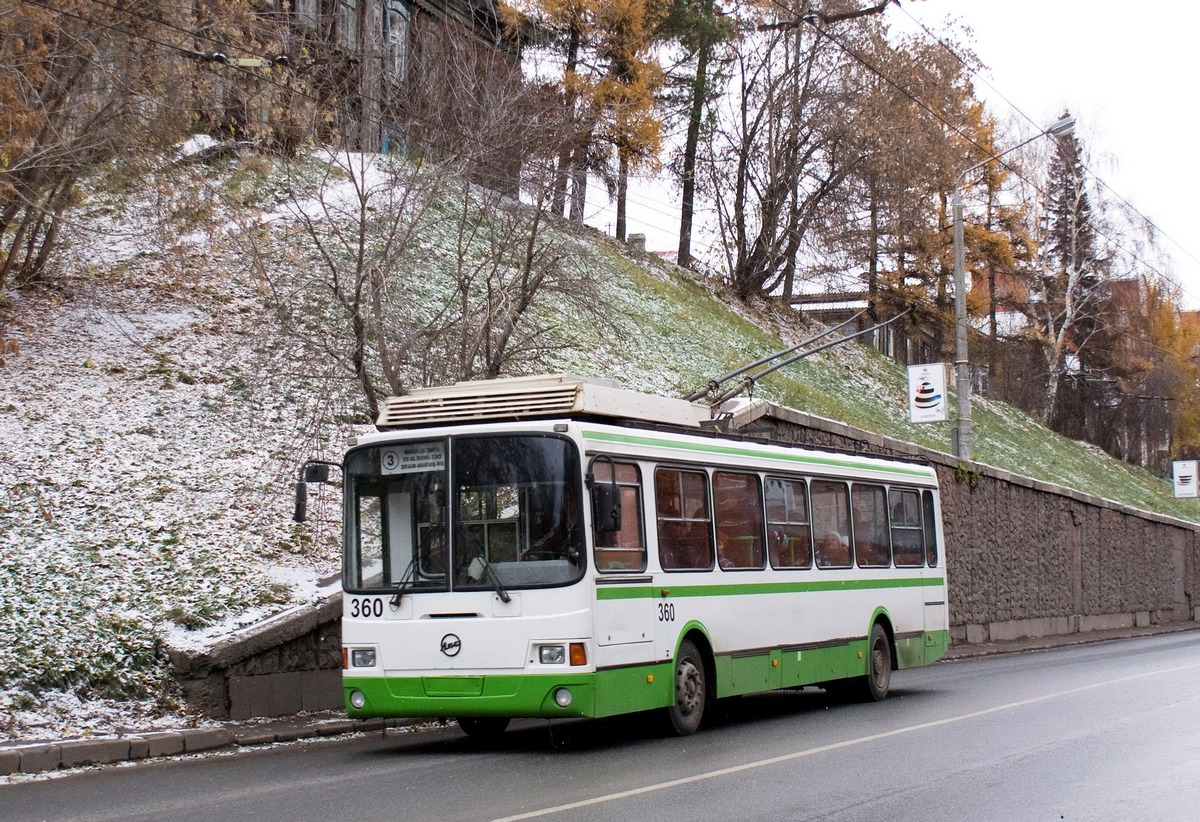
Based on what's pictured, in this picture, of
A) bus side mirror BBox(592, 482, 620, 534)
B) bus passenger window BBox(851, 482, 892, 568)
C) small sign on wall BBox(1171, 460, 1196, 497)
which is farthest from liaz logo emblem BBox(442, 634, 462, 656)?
small sign on wall BBox(1171, 460, 1196, 497)

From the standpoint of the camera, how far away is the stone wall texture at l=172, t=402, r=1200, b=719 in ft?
43.1

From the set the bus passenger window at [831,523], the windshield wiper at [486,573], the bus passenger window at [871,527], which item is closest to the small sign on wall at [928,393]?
the bus passenger window at [871,527]

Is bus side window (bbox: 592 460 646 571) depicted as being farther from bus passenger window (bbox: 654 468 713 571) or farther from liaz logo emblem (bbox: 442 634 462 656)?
liaz logo emblem (bbox: 442 634 462 656)

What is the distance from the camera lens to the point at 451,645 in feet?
35.5

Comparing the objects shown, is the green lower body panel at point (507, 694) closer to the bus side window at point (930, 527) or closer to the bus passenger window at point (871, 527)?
the bus passenger window at point (871, 527)

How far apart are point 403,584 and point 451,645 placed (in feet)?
2.34

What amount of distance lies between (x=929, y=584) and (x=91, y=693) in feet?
34.4

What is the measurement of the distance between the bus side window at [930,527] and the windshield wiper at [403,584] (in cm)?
868

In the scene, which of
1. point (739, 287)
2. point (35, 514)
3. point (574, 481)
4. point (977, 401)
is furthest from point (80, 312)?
point (977, 401)

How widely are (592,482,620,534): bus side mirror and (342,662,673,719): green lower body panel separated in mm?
1152

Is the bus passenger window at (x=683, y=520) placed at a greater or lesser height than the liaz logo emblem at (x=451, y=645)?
greater

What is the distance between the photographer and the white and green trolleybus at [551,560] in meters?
10.7

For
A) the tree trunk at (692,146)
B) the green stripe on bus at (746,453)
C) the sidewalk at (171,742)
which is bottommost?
the sidewalk at (171,742)

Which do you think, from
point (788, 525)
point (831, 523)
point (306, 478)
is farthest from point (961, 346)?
point (306, 478)
